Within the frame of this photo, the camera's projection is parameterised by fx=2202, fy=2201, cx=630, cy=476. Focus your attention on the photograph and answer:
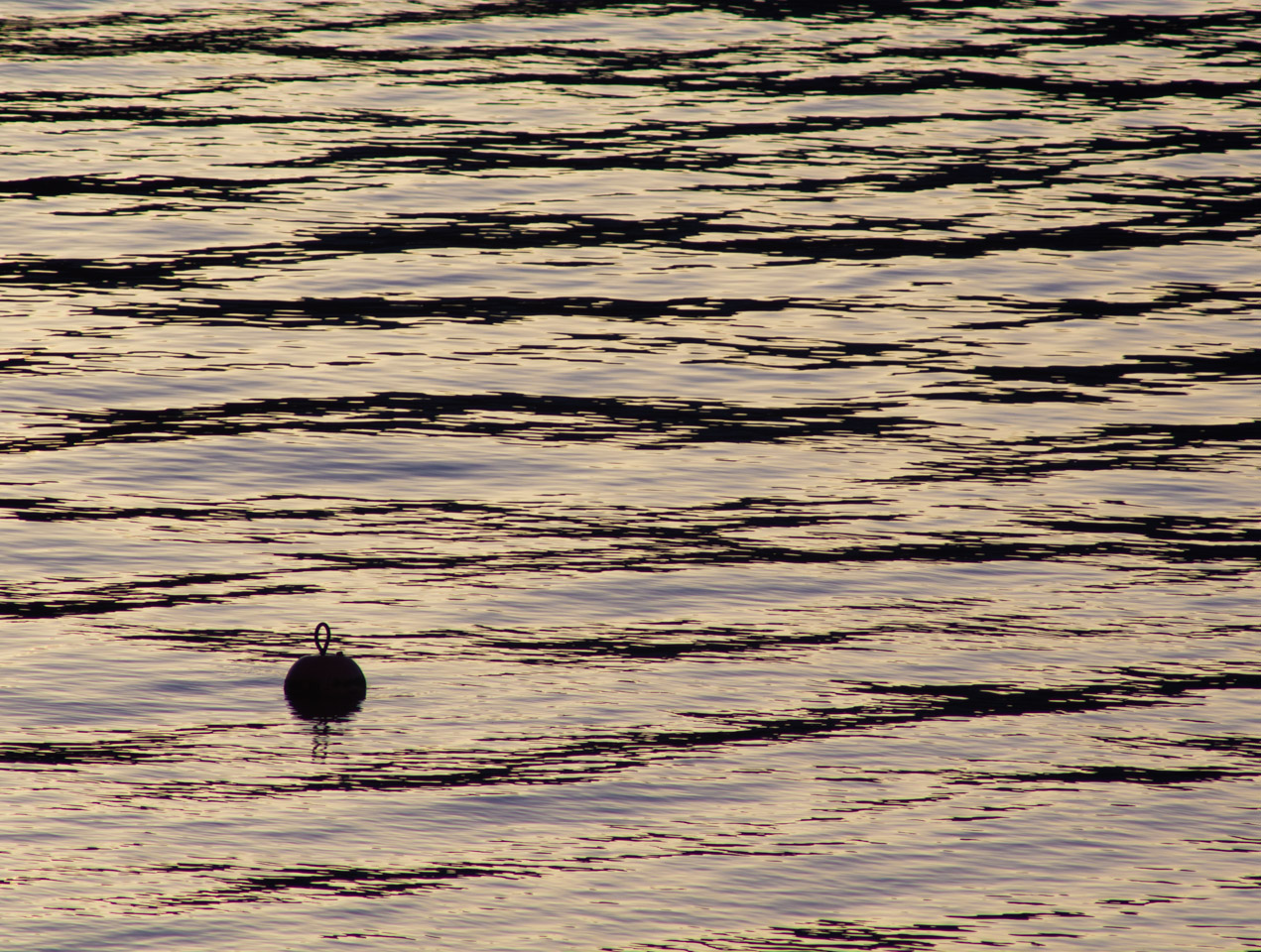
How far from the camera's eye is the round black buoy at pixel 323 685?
1102 cm

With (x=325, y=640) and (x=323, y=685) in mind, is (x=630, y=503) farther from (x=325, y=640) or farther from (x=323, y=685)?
(x=323, y=685)

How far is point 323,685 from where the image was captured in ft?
36.1

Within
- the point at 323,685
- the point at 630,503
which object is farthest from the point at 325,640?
the point at 630,503

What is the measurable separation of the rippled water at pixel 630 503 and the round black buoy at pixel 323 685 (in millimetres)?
90

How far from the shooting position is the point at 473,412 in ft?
52.9

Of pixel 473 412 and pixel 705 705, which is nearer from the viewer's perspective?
pixel 705 705

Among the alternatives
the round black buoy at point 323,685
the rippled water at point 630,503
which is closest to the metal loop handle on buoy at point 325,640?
the round black buoy at point 323,685

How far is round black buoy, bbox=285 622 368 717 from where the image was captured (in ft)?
36.1

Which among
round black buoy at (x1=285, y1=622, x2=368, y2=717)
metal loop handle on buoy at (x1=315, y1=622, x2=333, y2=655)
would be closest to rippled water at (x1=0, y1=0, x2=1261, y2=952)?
round black buoy at (x1=285, y1=622, x2=368, y2=717)

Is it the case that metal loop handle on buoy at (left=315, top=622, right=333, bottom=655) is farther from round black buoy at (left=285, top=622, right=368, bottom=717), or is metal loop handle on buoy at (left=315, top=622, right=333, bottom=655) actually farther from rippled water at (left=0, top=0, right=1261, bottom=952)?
rippled water at (left=0, top=0, right=1261, bottom=952)

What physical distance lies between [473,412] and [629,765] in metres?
5.98

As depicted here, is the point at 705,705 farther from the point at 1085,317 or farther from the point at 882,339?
the point at 1085,317

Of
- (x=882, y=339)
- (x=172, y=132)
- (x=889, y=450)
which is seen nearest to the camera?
(x=889, y=450)

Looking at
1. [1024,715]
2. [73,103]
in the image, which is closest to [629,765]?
[1024,715]
